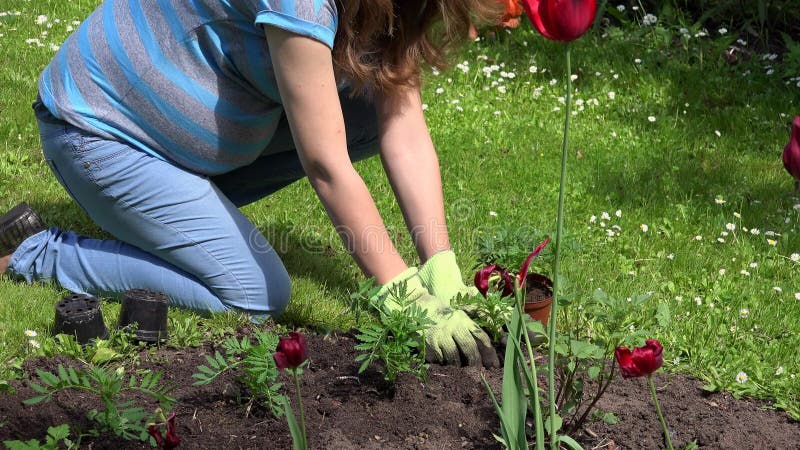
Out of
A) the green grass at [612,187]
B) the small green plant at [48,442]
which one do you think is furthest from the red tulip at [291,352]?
the green grass at [612,187]

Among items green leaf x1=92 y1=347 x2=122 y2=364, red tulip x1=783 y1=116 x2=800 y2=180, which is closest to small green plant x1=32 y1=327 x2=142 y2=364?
Result: green leaf x1=92 y1=347 x2=122 y2=364

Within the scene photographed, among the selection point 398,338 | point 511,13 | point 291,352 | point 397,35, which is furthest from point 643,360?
point 511,13

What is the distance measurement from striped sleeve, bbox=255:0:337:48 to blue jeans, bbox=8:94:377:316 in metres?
0.64

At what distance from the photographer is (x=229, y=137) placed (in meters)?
2.78

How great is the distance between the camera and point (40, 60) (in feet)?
14.6

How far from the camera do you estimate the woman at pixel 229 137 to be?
8.20 feet

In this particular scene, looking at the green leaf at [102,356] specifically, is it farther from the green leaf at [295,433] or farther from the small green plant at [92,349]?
the green leaf at [295,433]

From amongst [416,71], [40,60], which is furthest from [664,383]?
[40,60]

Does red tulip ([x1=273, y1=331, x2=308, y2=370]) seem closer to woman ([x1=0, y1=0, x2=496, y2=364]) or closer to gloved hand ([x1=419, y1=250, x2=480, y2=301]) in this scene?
woman ([x1=0, y1=0, x2=496, y2=364])

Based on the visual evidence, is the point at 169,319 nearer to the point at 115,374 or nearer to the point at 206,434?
the point at 115,374

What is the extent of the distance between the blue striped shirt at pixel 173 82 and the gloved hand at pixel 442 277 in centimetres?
59

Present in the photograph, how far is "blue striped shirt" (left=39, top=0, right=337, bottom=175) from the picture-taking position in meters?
2.61

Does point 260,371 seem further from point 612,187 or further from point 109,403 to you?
point 612,187

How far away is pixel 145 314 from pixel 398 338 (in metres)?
0.69
